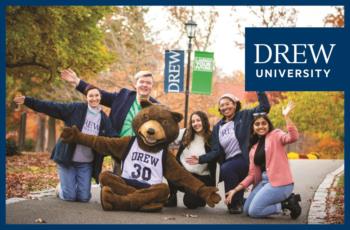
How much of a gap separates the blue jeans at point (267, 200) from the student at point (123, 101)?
1.74 metres

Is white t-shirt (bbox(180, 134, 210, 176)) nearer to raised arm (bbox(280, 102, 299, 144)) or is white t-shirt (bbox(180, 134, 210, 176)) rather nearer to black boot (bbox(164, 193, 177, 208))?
black boot (bbox(164, 193, 177, 208))

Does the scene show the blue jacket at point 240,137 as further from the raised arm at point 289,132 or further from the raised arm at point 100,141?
the raised arm at point 100,141

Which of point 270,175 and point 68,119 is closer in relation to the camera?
point 270,175

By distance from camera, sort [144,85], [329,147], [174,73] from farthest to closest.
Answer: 1. [329,147]
2. [174,73]
3. [144,85]

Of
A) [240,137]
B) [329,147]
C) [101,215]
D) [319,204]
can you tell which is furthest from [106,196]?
[329,147]

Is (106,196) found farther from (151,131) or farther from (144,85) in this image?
(144,85)

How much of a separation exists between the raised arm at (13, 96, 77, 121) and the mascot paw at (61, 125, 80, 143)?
1.68 feet

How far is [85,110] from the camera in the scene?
743 centimetres

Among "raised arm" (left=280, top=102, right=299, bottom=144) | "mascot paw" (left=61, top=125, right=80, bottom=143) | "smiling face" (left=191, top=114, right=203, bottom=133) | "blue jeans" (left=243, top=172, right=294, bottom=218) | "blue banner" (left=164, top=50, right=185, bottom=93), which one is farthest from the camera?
"blue banner" (left=164, top=50, right=185, bottom=93)

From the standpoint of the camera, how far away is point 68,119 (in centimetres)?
745

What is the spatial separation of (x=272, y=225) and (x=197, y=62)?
7.69 meters

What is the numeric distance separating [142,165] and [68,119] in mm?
1279

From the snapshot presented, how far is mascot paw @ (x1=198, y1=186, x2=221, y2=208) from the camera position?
22.0 feet

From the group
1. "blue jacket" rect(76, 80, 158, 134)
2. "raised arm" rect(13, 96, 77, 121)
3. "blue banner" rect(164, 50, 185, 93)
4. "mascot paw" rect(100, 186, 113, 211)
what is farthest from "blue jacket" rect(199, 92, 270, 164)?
"blue banner" rect(164, 50, 185, 93)
